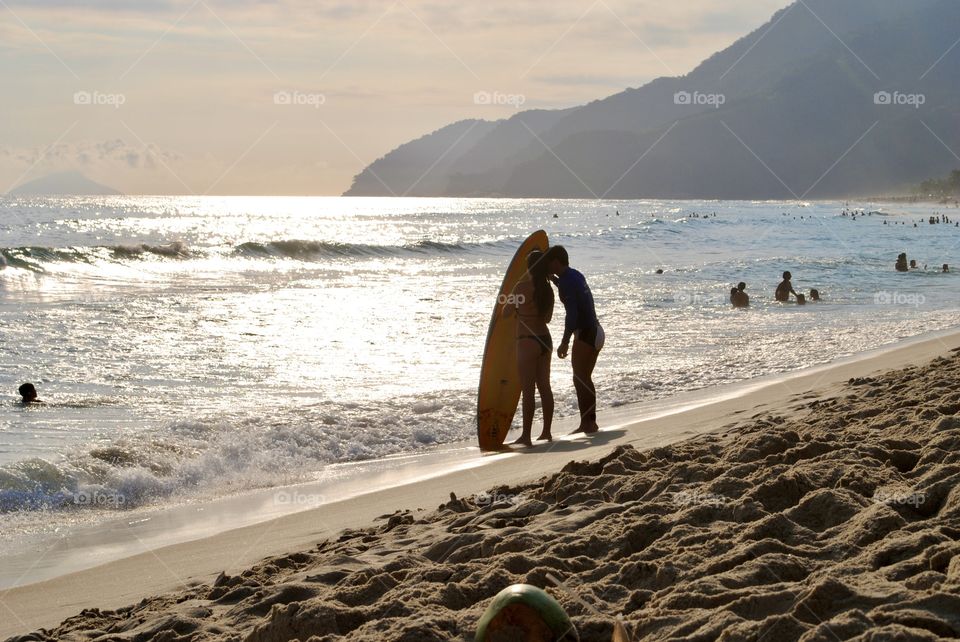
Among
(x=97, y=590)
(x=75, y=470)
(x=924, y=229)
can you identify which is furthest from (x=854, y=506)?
(x=924, y=229)

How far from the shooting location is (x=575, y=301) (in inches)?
331

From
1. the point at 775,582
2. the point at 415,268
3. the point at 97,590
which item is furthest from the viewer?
the point at 415,268

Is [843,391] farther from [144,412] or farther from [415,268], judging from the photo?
[415,268]

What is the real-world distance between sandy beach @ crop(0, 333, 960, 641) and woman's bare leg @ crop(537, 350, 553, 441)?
199cm

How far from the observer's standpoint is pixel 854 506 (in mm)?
3803

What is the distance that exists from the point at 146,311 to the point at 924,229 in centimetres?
4366

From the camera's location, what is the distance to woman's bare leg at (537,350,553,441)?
8.15 m

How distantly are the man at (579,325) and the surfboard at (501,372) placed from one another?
0.41 metres
